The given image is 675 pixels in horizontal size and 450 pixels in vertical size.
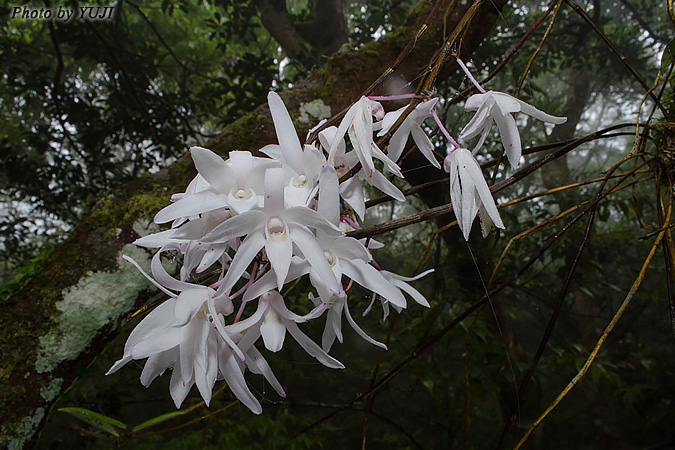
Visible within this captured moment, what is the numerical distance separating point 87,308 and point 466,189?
0.71m

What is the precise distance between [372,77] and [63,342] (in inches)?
33.8

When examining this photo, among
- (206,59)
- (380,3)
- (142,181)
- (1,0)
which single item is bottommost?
(142,181)

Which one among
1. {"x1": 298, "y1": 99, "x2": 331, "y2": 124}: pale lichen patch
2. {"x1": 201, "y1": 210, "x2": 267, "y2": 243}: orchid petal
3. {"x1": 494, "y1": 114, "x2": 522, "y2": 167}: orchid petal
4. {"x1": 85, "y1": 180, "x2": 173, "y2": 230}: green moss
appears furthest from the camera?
{"x1": 298, "y1": 99, "x2": 331, "y2": 124}: pale lichen patch

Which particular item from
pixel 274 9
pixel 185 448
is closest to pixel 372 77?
pixel 274 9

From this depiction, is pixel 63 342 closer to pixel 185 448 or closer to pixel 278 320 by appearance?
pixel 278 320

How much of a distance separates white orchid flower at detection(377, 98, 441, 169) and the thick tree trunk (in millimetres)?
262

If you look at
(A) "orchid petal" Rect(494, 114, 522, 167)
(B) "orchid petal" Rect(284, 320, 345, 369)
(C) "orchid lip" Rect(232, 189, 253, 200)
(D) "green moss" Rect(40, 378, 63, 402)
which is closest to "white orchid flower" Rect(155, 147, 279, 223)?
(C) "orchid lip" Rect(232, 189, 253, 200)

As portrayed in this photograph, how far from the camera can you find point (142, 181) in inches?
34.6

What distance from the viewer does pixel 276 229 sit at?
0.31 metres

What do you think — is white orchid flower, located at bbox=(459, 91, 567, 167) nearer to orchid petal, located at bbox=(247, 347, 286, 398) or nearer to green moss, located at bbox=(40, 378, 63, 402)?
orchid petal, located at bbox=(247, 347, 286, 398)

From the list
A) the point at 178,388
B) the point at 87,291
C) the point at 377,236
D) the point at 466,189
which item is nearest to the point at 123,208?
the point at 87,291

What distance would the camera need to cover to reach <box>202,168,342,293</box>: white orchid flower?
29cm

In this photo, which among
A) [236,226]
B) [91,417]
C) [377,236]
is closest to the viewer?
[236,226]

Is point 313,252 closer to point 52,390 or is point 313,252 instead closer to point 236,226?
point 236,226
